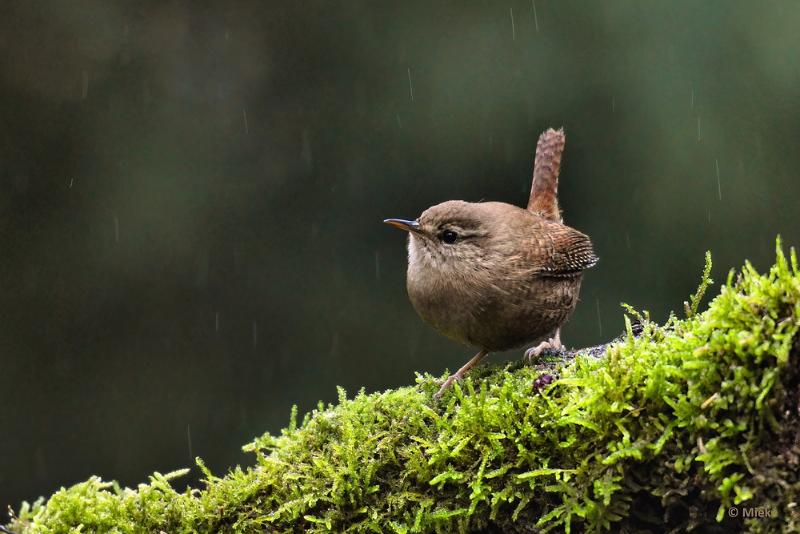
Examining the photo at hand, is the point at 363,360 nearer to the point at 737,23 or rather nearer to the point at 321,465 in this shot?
the point at 737,23

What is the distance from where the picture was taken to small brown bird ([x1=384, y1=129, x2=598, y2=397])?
10.5 ft

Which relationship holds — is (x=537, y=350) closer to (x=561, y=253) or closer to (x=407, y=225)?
(x=561, y=253)

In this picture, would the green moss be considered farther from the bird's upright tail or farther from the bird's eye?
the bird's upright tail

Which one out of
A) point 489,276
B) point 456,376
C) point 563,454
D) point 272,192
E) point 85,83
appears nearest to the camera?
point 563,454

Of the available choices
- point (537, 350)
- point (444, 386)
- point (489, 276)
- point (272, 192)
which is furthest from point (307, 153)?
point (444, 386)

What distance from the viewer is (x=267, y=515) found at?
2.46m

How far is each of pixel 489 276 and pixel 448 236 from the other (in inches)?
11.2

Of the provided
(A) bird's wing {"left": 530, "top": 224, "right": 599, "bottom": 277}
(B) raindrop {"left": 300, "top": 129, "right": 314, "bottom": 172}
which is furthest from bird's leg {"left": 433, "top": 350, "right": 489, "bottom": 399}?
(B) raindrop {"left": 300, "top": 129, "right": 314, "bottom": 172}

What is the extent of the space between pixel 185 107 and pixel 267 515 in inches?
171

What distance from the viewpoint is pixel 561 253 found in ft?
11.7

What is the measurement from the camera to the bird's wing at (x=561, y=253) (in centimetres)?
338

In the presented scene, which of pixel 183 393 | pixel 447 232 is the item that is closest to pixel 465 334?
pixel 447 232

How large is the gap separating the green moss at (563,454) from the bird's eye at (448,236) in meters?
0.75

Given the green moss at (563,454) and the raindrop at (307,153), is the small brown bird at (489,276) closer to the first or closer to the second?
the green moss at (563,454)
